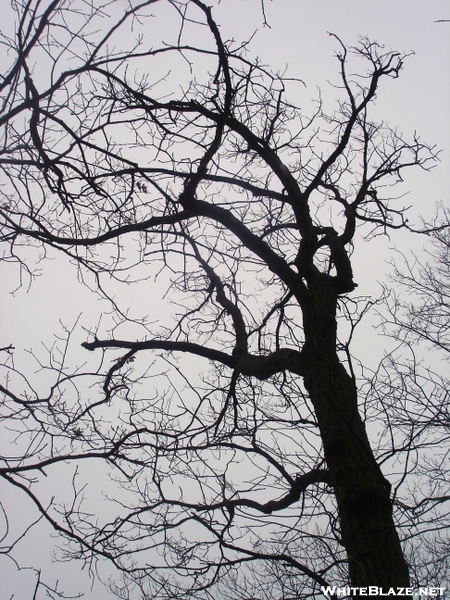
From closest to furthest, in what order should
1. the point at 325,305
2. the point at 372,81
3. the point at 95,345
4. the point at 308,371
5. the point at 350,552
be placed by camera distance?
the point at 350,552 < the point at 308,371 < the point at 325,305 < the point at 95,345 < the point at 372,81

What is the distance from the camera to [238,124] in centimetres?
391

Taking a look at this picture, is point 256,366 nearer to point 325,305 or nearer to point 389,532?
point 325,305

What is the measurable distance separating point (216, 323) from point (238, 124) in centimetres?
193

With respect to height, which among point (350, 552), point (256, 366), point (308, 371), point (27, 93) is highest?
point (27, 93)

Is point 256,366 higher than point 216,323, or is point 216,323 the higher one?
point 216,323

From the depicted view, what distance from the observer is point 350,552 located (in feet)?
7.24

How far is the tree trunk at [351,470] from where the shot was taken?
2.19 m

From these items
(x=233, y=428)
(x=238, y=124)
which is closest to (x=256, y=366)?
(x=233, y=428)

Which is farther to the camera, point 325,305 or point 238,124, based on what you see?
point 238,124

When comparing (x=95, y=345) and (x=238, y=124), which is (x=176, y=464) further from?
(x=238, y=124)

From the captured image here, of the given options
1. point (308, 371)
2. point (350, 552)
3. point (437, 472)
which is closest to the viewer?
point (350, 552)

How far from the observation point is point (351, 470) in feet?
8.26

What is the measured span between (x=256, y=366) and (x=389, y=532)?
1.48 m

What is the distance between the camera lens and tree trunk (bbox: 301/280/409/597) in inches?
86.3
